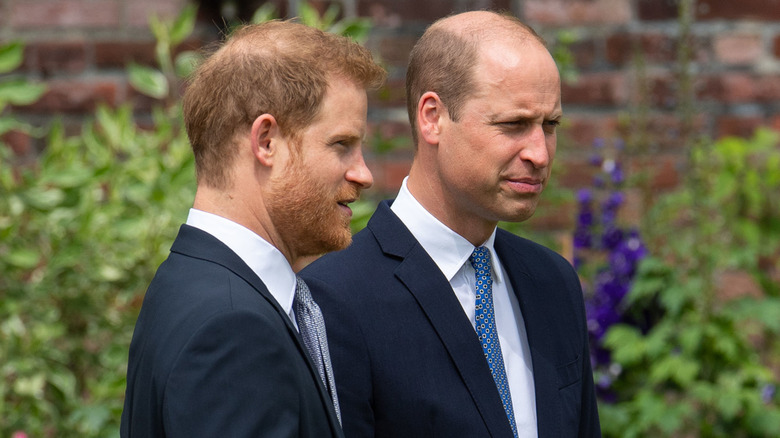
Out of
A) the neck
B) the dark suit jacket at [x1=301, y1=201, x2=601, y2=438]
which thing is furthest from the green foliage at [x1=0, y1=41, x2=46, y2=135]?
the neck

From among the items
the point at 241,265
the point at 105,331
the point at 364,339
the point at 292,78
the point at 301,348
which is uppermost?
the point at 292,78

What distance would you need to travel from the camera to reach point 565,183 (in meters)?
3.86

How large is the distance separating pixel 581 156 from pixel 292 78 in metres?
2.37

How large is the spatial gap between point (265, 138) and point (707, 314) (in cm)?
223

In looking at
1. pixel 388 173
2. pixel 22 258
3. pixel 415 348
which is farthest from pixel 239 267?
pixel 388 173

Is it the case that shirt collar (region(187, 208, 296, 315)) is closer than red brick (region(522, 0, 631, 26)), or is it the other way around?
shirt collar (region(187, 208, 296, 315))

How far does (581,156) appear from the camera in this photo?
383 cm

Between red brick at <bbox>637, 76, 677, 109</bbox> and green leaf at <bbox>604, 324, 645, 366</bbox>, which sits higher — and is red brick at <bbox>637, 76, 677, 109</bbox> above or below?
above

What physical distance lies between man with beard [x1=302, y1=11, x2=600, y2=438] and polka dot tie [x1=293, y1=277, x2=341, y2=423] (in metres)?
0.13

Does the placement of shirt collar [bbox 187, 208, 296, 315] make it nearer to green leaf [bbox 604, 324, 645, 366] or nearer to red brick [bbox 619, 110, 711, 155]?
green leaf [bbox 604, 324, 645, 366]

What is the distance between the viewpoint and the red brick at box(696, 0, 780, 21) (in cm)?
392

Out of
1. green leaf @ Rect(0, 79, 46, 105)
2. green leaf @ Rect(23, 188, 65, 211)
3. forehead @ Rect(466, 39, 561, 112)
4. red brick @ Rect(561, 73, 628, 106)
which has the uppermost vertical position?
forehead @ Rect(466, 39, 561, 112)

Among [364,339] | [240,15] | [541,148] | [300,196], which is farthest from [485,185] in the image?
[240,15]

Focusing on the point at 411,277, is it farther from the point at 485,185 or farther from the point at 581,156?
the point at 581,156
